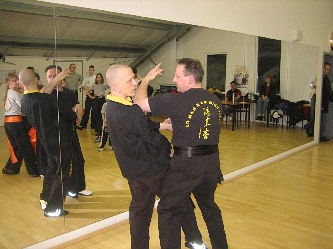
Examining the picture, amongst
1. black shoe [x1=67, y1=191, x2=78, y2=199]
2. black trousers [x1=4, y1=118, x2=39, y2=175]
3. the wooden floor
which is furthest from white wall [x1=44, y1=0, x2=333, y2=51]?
black shoe [x1=67, y1=191, x2=78, y2=199]

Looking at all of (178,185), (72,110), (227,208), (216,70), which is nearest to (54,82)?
(72,110)

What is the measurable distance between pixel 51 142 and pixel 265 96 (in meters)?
3.99

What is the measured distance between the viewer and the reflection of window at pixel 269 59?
540 cm

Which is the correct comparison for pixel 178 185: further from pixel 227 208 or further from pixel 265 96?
pixel 265 96

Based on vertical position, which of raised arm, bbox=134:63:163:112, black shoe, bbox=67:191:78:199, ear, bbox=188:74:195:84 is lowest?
black shoe, bbox=67:191:78:199

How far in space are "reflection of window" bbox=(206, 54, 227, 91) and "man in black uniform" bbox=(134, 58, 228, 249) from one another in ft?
6.49

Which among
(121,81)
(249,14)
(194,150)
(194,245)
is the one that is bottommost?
(194,245)

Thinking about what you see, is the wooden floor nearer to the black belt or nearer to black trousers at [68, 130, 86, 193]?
black trousers at [68, 130, 86, 193]

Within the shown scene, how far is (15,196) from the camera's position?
10.0 ft

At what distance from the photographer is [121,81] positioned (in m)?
2.32

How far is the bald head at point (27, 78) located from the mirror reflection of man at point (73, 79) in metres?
0.27

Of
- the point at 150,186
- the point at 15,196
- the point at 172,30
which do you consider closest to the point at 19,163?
the point at 15,196

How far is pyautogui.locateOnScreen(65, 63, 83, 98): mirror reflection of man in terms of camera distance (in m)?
2.96

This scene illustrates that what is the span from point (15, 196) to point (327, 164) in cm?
456
